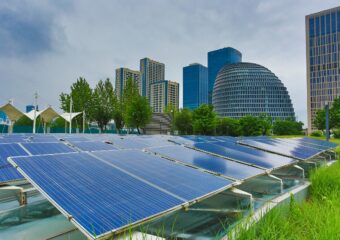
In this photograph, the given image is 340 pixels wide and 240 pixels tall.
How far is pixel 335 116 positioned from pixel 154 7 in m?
51.9

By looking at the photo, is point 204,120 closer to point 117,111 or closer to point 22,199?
point 117,111

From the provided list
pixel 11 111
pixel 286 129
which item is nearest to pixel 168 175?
pixel 11 111

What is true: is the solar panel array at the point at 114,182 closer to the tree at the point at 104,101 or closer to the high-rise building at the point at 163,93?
the tree at the point at 104,101

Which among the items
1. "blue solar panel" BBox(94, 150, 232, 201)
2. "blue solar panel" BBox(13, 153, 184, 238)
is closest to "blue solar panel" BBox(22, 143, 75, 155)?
"blue solar panel" BBox(94, 150, 232, 201)

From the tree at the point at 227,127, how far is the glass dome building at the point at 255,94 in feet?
245

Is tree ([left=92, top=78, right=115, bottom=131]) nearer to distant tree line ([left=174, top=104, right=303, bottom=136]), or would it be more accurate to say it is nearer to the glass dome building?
distant tree line ([left=174, top=104, right=303, bottom=136])

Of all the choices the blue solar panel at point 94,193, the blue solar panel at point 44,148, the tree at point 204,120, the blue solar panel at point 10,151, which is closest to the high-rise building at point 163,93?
the tree at point 204,120

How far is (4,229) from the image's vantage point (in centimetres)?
487

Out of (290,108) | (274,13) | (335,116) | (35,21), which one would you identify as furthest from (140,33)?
(290,108)

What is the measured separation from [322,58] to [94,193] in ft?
568

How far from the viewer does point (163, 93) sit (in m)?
185

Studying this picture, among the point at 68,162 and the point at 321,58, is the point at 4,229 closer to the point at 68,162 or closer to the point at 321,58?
the point at 68,162

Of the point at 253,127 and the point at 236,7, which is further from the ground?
the point at 236,7

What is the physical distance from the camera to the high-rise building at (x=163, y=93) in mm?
182625
